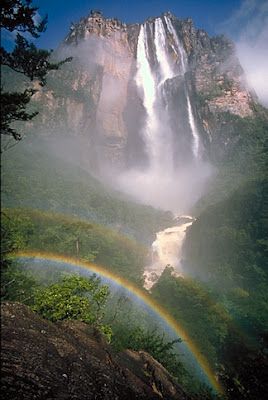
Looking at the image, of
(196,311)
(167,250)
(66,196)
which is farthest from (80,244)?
(167,250)

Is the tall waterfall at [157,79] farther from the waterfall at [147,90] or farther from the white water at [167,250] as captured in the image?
the white water at [167,250]

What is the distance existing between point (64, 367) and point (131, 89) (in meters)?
114

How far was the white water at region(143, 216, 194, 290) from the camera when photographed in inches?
2165

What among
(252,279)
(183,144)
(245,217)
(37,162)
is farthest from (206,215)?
(183,144)

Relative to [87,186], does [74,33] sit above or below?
above

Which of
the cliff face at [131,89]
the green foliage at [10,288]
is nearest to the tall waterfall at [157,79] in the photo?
the cliff face at [131,89]

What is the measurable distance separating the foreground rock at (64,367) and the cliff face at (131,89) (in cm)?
8459

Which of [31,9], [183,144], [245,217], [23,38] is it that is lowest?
[23,38]

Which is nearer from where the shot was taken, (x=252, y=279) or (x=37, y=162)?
(x=252, y=279)

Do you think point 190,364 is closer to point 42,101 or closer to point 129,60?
point 42,101

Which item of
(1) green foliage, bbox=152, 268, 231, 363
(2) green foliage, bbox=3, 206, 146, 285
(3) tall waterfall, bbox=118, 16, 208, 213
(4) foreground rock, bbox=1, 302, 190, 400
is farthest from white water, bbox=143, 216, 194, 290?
(4) foreground rock, bbox=1, 302, 190, 400

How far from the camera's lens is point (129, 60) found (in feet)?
384

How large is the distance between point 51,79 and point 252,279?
8615 cm

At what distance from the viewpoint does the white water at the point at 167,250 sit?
5500cm
